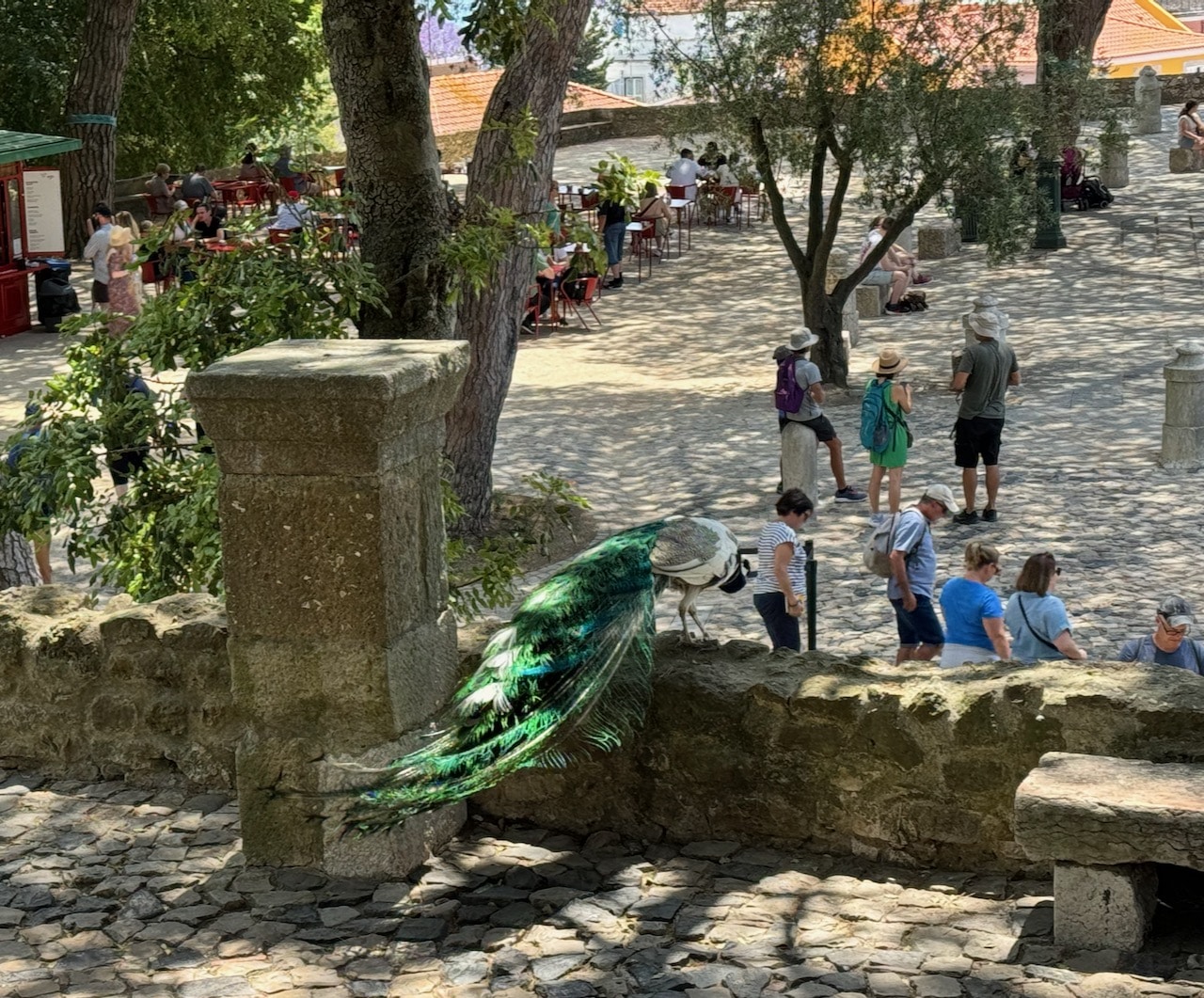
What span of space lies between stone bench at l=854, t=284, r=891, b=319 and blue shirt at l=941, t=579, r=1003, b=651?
13.0m

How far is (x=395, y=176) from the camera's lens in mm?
7688

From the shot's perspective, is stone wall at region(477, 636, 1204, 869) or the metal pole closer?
stone wall at region(477, 636, 1204, 869)

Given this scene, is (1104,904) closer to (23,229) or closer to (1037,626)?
(1037,626)

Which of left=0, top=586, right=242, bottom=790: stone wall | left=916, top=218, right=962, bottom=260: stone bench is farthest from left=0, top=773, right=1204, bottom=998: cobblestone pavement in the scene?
left=916, top=218, right=962, bottom=260: stone bench

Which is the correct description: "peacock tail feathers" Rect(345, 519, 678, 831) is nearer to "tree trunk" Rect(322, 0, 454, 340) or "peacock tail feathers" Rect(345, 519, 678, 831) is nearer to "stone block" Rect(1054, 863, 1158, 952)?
"stone block" Rect(1054, 863, 1158, 952)

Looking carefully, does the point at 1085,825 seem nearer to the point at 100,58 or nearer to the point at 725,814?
the point at 725,814

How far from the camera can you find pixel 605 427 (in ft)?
55.1

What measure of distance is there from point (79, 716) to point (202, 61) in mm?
25521

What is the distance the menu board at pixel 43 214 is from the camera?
2150 cm

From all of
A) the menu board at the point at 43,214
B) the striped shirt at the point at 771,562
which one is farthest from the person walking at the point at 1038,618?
the menu board at the point at 43,214

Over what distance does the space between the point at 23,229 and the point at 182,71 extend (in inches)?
360

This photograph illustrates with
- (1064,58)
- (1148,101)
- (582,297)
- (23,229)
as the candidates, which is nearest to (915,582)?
(582,297)

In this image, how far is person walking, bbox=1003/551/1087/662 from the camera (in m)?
8.23

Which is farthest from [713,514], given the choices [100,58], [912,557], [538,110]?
[100,58]
